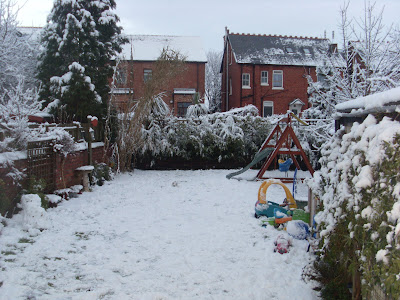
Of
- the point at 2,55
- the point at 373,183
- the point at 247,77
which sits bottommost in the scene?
the point at 373,183

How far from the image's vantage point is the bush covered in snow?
7.13 feet

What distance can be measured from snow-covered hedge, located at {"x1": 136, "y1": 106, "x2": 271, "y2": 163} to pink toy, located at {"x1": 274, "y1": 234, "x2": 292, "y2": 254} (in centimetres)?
923

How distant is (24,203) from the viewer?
20.2ft

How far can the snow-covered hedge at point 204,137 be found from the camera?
1420 centimetres

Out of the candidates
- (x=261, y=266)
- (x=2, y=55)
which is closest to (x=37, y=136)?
(x=261, y=266)

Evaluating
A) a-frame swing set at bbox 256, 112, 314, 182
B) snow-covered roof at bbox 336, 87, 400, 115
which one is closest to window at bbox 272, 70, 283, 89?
a-frame swing set at bbox 256, 112, 314, 182

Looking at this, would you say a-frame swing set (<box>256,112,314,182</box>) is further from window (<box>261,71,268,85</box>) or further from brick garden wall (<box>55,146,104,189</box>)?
window (<box>261,71,268,85</box>)

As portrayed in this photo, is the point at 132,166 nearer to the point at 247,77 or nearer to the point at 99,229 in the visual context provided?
the point at 99,229

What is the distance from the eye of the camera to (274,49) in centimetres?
2900

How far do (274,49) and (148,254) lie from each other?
26.7 metres

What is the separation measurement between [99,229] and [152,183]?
5095 millimetres

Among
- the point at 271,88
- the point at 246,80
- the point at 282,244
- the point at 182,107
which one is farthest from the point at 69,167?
the point at 271,88

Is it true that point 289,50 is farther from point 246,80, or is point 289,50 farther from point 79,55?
point 79,55

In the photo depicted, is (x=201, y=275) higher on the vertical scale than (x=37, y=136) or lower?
lower
